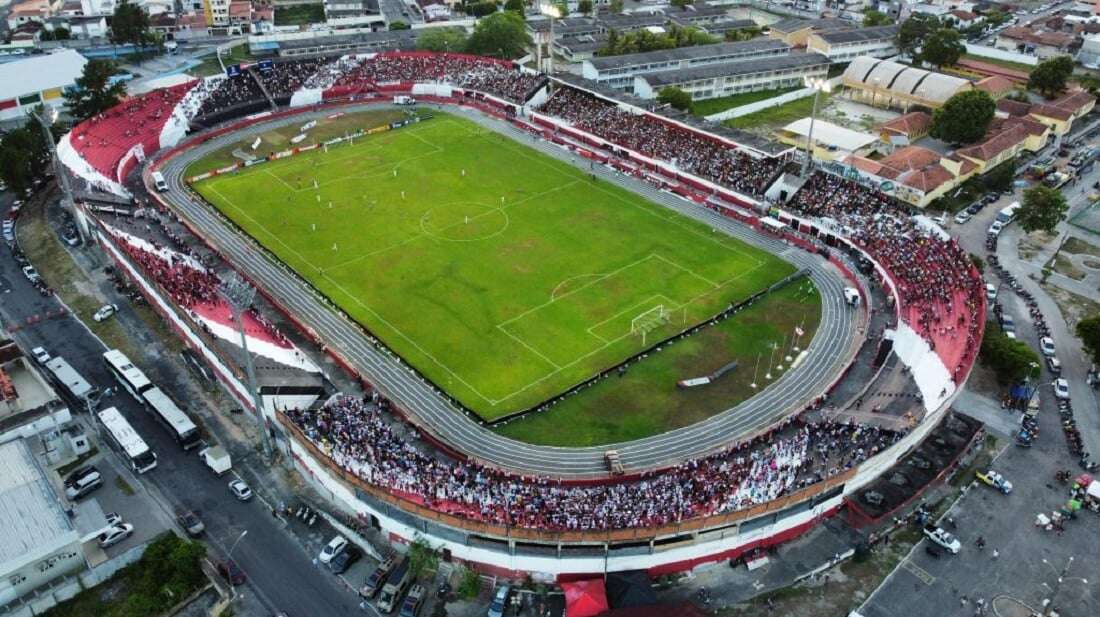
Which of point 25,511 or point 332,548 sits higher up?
point 25,511

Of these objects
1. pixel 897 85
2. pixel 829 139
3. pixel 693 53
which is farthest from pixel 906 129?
pixel 693 53

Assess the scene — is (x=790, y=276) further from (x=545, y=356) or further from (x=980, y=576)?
(x=980, y=576)

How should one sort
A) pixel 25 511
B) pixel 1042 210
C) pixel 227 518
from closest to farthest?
pixel 25 511, pixel 227 518, pixel 1042 210

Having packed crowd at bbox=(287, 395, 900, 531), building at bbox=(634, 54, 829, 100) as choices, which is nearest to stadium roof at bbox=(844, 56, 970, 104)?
building at bbox=(634, 54, 829, 100)

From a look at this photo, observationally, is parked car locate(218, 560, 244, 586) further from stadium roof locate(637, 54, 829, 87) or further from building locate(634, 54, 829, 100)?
stadium roof locate(637, 54, 829, 87)

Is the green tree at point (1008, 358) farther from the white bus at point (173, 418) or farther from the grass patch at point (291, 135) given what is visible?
the grass patch at point (291, 135)

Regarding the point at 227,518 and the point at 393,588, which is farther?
the point at 227,518

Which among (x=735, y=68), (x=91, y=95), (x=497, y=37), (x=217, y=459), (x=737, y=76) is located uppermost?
(x=497, y=37)

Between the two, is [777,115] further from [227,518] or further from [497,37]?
[227,518]
